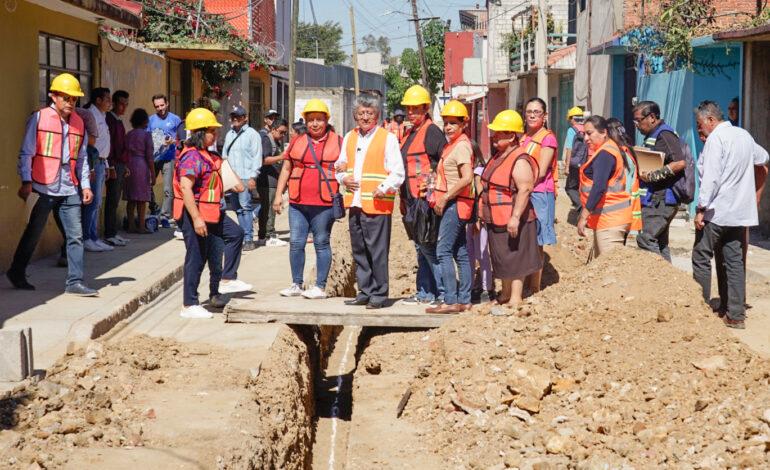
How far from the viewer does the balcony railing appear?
31.3 m

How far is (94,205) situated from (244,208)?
1911 mm

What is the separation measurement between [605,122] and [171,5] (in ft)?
45.0

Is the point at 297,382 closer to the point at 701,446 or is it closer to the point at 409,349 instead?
the point at 409,349

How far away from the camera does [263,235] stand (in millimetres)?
13078

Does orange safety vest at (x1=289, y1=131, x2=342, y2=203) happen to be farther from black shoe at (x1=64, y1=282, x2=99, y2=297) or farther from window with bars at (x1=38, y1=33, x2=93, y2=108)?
window with bars at (x1=38, y1=33, x2=93, y2=108)

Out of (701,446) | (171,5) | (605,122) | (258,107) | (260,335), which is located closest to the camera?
(701,446)

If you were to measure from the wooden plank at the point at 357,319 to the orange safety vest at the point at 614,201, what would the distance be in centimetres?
161

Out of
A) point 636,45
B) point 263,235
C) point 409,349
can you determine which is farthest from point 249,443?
point 636,45

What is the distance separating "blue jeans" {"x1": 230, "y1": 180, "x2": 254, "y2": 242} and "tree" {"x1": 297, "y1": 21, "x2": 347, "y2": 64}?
77870mm

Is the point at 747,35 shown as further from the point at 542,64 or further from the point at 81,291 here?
the point at 542,64

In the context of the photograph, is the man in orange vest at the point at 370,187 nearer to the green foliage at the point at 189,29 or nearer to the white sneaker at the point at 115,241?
the white sneaker at the point at 115,241

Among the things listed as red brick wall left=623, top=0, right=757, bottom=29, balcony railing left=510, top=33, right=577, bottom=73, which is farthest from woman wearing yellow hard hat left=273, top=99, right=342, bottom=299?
balcony railing left=510, top=33, right=577, bottom=73

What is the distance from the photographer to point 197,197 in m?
7.75

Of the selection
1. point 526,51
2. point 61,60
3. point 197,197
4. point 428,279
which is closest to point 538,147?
point 428,279
